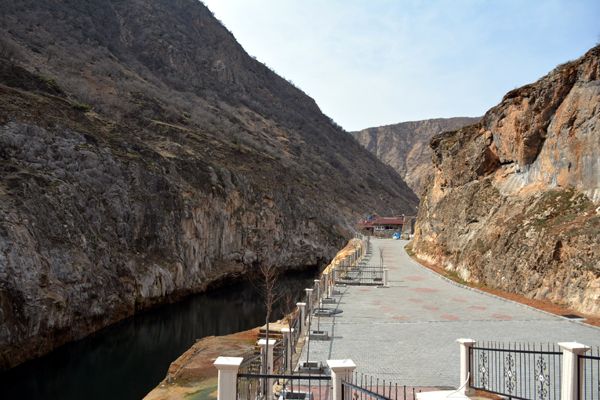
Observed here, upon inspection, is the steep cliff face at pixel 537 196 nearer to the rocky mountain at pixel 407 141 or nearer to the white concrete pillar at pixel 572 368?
the white concrete pillar at pixel 572 368

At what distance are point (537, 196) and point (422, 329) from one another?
11.1m

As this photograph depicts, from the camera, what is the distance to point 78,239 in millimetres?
23531

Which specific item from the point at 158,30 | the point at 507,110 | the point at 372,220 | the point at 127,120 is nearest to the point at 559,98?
the point at 507,110

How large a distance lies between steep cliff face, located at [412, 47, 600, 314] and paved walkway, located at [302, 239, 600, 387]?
1647mm

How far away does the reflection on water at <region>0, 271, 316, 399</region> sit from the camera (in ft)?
53.2

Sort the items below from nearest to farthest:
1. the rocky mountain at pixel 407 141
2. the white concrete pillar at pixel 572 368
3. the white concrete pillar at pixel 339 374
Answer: the white concrete pillar at pixel 339 374 < the white concrete pillar at pixel 572 368 < the rocky mountain at pixel 407 141

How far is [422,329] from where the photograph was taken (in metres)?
13.8

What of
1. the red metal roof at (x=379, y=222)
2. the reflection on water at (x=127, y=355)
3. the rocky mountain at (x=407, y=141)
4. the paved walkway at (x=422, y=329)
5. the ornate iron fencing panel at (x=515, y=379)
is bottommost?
the reflection on water at (x=127, y=355)

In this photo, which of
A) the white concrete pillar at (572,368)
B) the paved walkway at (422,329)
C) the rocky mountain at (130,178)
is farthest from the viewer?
the rocky mountain at (130,178)

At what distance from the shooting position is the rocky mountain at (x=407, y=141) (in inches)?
6806

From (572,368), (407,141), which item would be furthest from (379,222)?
(407,141)

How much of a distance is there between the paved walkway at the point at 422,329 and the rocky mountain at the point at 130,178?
41.1ft

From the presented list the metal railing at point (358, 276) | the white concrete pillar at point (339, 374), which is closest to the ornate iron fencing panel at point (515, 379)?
the white concrete pillar at point (339, 374)

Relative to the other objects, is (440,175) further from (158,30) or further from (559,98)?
(158,30)
